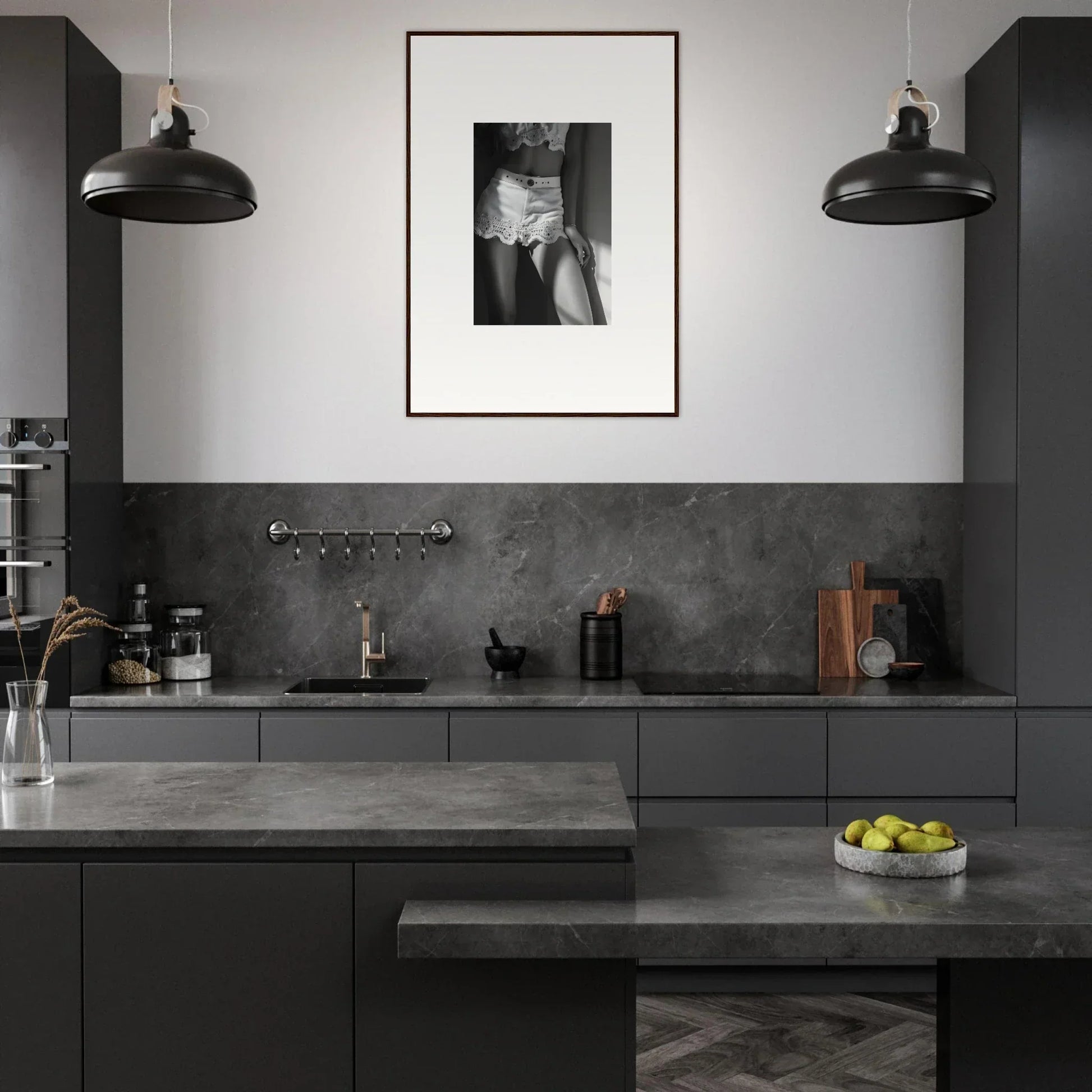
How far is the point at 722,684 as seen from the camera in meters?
4.27

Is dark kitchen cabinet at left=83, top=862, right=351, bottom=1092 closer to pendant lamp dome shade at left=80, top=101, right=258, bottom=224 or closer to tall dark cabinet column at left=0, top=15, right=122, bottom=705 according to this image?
pendant lamp dome shade at left=80, top=101, right=258, bottom=224

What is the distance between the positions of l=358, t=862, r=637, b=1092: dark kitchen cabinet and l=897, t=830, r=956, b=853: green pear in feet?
1.82

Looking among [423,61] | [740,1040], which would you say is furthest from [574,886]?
[423,61]

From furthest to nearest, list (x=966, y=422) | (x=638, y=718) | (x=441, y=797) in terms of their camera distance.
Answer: (x=966, y=422) → (x=638, y=718) → (x=441, y=797)

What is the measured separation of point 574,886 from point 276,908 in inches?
22.5

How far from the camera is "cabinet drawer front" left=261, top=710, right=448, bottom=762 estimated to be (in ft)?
12.9

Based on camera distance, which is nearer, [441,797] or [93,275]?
[441,797]

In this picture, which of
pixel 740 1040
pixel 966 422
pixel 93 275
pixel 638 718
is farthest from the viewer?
pixel 966 422

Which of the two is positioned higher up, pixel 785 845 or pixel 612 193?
pixel 612 193

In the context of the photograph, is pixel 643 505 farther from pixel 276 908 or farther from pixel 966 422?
pixel 276 908

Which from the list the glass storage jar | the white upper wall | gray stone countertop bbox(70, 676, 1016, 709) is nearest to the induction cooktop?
gray stone countertop bbox(70, 676, 1016, 709)

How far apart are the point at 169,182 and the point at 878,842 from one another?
197cm

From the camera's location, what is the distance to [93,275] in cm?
424

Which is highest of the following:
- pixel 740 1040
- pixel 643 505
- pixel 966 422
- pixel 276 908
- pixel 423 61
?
pixel 423 61
